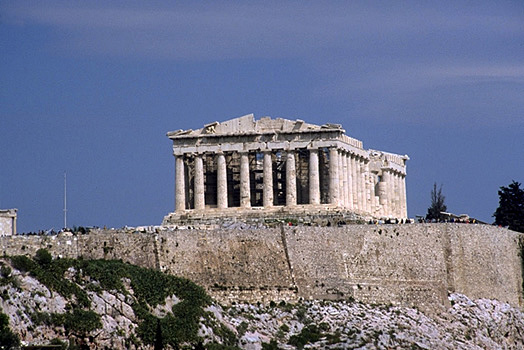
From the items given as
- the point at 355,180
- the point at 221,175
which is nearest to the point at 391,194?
the point at 355,180

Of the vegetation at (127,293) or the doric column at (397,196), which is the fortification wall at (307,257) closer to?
the vegetation at (127,293)

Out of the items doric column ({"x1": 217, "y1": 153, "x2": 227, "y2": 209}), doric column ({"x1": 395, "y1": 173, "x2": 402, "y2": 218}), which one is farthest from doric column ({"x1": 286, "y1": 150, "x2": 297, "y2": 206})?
doric column ({"x1": 395, "y1": 173, "x2": 402, "y2": 218})

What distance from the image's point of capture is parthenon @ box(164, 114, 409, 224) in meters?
110

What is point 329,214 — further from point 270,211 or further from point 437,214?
point 437,214

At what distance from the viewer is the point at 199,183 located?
111312mm

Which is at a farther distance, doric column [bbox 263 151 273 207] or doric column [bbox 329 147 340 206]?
doric column [bbox 329 147 340 206]

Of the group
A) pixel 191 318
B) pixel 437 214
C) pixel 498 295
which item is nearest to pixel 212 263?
pixel 191 318

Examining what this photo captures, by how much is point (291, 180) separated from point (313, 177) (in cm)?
136

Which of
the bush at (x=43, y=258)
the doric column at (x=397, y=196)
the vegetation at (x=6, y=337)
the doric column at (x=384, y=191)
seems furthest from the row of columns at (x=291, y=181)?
the vegetation at (x=6, y=337)

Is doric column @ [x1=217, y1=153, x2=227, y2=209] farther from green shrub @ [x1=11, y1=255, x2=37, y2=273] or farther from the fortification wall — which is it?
green shrub @ [x1=11, y1=255, x2=37, y2=273]

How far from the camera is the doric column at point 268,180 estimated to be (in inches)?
4313

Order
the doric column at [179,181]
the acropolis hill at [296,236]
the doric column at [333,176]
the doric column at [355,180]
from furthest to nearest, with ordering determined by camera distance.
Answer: the doric column at [355,180]
the doric column at [179,181]
the doric column at [333,176]
the acropolis hill at [296,236]

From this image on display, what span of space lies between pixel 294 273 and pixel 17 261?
58.6 ft

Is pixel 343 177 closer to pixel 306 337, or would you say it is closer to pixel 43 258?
pixel 306 337
